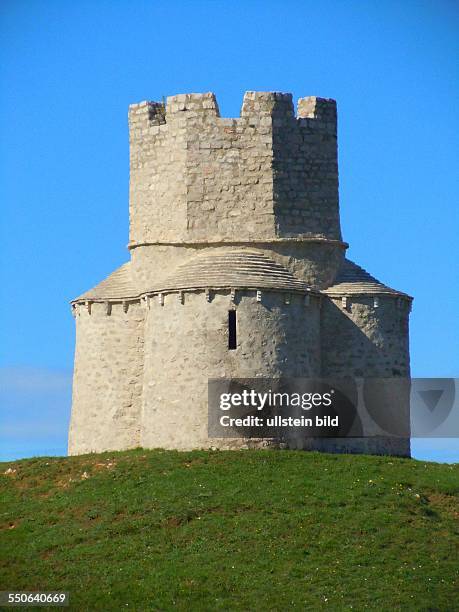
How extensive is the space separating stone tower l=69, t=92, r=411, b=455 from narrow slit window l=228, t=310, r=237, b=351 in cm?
133

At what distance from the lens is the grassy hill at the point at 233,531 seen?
34656mm

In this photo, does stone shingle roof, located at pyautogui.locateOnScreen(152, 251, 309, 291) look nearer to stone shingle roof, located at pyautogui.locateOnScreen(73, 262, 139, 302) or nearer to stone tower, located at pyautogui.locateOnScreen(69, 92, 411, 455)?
stone tower, located at pyautogui.locateOnScreen(69, 92, 411, 455)

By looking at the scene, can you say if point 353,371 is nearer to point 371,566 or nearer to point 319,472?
point 319,472

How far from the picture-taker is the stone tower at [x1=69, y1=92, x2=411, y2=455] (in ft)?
146

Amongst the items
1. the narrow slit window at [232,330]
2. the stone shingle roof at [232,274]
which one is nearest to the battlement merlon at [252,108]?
the stone shingle roof at [232,274]

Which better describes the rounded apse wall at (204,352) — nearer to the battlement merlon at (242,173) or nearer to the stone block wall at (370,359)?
the stone block wall at (370,359)

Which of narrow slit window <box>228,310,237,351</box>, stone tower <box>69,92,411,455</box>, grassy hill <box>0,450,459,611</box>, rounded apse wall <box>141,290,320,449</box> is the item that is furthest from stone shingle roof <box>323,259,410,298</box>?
grassy hill <box>0,450,459,611</box>

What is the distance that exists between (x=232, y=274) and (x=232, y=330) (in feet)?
5.56

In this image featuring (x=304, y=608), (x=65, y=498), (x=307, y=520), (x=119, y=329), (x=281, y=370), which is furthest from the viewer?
(x=119, y=329)

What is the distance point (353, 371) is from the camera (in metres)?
45.6

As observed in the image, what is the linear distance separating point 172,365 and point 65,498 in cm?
516

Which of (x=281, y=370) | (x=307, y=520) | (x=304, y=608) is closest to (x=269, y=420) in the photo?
(x=281, y=370)

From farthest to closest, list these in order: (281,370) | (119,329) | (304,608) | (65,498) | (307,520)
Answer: (119,329) → (281,370) → (65,498) → (307,520) → (304,608)

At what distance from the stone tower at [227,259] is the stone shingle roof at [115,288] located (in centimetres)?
5
